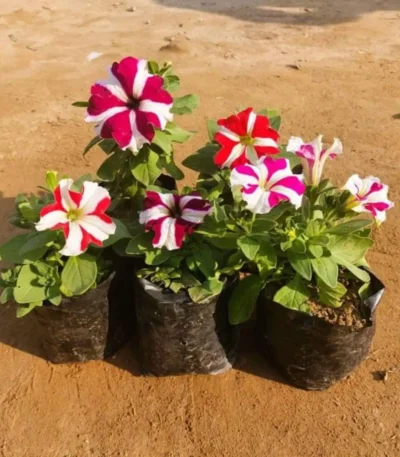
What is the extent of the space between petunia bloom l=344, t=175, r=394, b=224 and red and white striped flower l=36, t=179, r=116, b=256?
0.95 m

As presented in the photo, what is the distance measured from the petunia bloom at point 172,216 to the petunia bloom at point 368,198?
0.57 metres

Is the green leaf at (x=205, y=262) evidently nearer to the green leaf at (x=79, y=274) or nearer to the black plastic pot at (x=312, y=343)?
the black plastic pot at (x=312, y=343)

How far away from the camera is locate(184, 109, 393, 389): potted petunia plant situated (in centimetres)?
238

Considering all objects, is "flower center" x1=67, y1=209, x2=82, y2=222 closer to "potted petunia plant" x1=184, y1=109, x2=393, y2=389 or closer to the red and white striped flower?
the red and white striped flower

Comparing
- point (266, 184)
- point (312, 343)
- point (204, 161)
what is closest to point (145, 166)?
point (204, 161)

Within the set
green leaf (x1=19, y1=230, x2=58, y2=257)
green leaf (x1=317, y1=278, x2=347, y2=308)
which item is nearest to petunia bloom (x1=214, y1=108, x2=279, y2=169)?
green leaf (x1=317, y1=278, x2=347, y2=308)

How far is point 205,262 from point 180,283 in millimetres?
134

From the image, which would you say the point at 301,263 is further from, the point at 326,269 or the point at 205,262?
the point at 205,262

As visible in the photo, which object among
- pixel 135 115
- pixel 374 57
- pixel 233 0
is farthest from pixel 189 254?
pixel 233 0

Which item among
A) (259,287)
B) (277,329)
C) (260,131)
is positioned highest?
(260,131)

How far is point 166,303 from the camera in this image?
2475 millimetres

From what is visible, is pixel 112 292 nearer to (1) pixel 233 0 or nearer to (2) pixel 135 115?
(2) pixel 135 115

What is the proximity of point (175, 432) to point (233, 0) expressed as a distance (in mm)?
6344

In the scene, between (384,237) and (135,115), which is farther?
(384,237)
